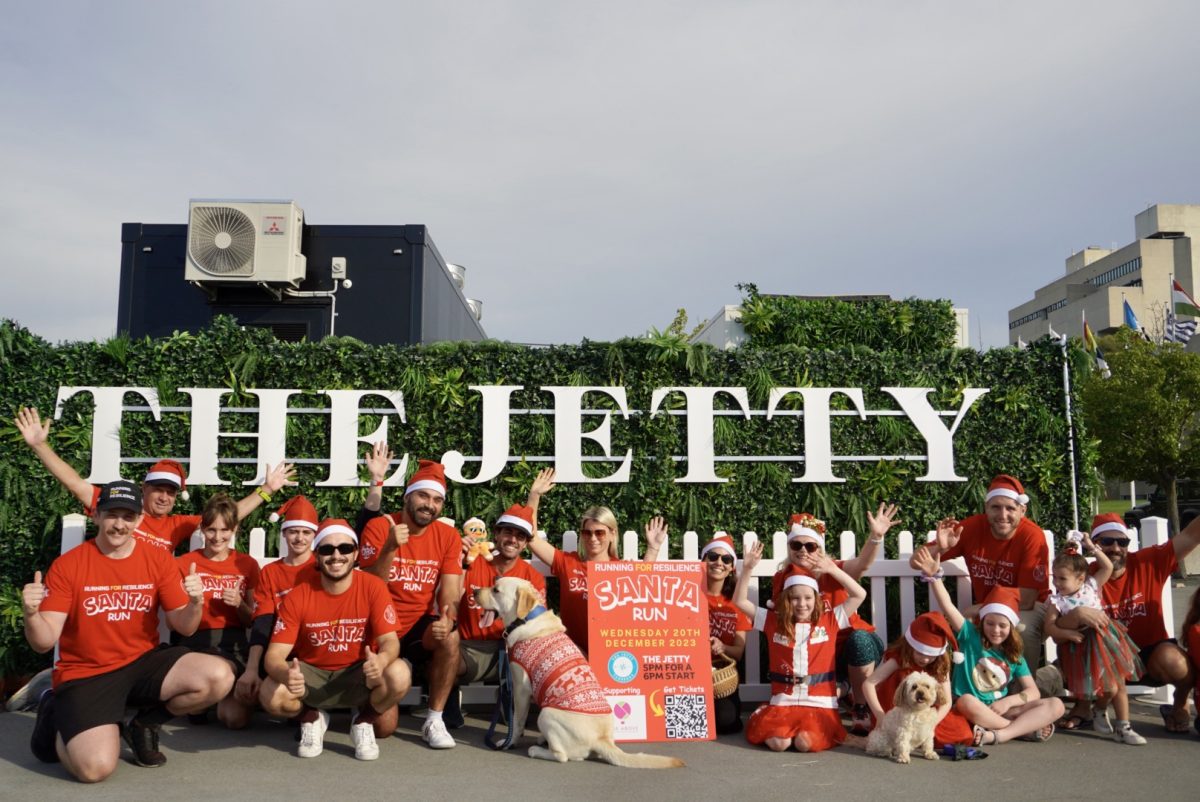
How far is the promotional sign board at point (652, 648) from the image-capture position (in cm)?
533

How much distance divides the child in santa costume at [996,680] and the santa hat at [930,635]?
25 centimetres

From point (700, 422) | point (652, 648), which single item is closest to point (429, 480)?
point (652, 648)

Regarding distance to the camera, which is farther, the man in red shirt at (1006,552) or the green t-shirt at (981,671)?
the man in red shirt at (1006,552)

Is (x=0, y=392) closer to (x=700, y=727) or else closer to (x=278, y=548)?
(x=278, y=548)

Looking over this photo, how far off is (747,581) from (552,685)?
5.15 feet

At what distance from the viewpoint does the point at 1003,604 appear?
5184 mm

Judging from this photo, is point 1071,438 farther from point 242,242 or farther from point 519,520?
point 242,242

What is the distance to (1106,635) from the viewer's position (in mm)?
5379

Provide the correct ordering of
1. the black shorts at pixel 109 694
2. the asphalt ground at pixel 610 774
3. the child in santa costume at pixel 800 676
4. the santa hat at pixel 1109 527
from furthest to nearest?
the santa hat at pixel 1109 527
the child in santa costume at pixel 800 676
the black shorts at pixel 109 694
the asphalt ground at pixel 610 774

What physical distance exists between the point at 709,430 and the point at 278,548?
3.40 meters

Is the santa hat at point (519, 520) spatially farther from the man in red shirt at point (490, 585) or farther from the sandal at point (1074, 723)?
the sandal at point (1074, 723)

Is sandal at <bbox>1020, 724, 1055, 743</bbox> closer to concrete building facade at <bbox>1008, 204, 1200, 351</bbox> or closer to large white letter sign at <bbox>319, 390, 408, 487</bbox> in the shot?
large white letter sign at <bbox>319, 390, 408, 487</bbox>

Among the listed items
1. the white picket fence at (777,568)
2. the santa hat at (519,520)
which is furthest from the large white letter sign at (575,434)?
the santa hat at (519,520)

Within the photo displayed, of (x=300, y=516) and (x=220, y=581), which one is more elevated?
(x=300, y=516)
